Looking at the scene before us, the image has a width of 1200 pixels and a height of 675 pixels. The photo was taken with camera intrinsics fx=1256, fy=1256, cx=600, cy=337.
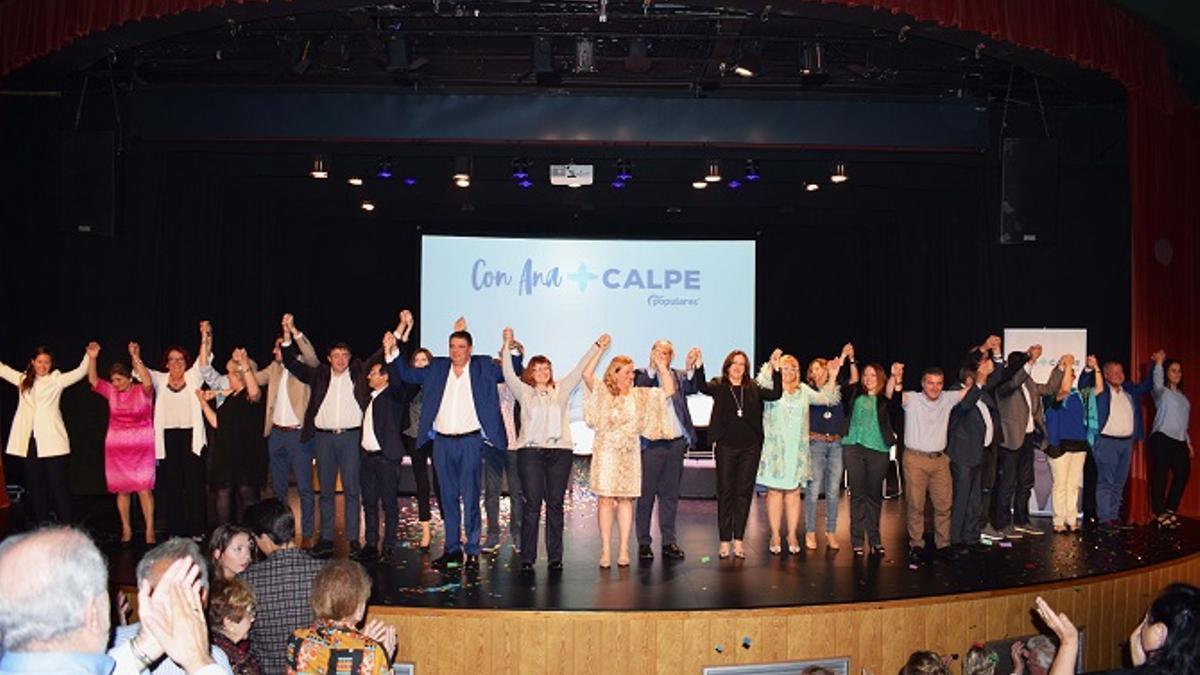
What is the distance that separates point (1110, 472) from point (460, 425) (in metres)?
5.47

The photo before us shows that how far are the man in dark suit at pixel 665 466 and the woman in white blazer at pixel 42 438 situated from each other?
3.83 m

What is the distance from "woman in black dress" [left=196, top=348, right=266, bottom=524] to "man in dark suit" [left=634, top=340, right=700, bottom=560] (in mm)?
2609

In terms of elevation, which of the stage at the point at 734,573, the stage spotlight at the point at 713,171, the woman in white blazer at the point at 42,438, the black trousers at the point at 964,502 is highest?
Answer: the stage spotlight at the point at 713,171

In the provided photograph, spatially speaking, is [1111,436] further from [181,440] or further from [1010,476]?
[181,440]

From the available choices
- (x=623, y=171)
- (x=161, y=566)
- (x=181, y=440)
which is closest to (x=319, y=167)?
(x=623, y=171)

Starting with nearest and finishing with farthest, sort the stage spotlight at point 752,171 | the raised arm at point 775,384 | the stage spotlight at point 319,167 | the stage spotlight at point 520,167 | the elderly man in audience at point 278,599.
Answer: the elderly man in audience at point 278,599, the raised arm at point 775,384, the stage spotlight at point 319,167, the stage spotlight at point 520,167, the stage spotlight at point 752,171

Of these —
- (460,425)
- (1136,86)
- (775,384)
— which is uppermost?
(1136,86)

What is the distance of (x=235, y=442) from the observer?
8422 millimetres

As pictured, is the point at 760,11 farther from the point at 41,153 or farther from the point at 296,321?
the point at 296,321

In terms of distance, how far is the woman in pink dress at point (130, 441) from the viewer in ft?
27.4

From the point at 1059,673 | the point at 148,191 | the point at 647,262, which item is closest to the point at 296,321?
the point at 148,191

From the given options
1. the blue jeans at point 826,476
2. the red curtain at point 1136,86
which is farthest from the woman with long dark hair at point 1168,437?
the blue jeans at point 826,476

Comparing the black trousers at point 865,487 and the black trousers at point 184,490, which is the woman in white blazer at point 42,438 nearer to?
the black trousers at point 184,490

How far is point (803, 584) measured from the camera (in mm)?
7301
